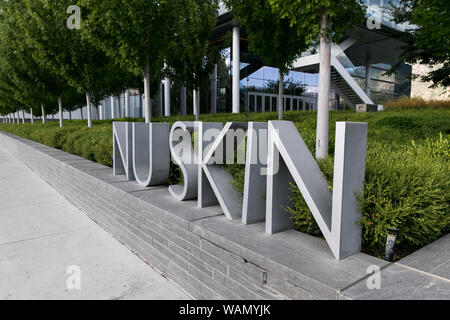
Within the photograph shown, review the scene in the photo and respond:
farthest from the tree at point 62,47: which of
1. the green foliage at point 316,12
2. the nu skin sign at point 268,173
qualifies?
the green foliage at point 316,12

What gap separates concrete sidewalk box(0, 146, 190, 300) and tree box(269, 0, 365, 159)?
240 cm

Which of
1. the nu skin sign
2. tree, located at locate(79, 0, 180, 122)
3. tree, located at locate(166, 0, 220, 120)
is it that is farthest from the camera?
tree, located at locate(166, 0, 220, 120)

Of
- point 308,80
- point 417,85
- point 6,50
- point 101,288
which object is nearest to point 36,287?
point 101,288

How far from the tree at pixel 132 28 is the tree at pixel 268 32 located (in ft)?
6.40

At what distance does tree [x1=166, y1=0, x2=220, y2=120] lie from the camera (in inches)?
441

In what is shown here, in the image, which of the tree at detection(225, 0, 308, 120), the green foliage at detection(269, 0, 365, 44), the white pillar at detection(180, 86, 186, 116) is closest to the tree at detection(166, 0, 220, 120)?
the tree at detection(225, 0, 308, 120)

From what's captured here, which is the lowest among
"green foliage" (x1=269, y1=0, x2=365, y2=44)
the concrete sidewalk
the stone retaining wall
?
the concrete sidewalk

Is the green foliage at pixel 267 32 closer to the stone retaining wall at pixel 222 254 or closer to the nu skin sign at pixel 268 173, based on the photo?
the nu skin sign at pixel 268 173

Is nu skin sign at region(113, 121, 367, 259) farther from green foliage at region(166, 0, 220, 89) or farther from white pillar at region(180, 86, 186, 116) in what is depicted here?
white pillar at region(180, 86, 186, 116)

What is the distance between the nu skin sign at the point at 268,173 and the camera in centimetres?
212

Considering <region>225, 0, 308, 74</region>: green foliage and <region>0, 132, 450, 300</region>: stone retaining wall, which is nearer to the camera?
<region>0, 132, 450, 300</region>: stone retaining wall

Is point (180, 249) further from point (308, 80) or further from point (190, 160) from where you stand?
point (308, 80)

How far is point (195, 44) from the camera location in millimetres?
11945

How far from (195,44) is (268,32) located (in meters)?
3.43
